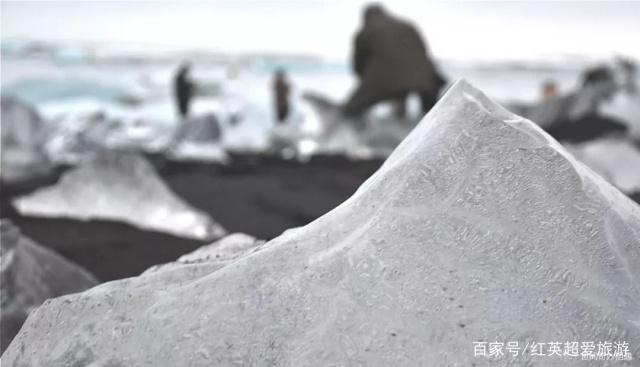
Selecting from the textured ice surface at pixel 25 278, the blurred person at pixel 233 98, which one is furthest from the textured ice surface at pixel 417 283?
the blurred person at pixel 233 98

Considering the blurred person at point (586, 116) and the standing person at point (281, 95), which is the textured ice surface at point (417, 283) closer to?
the blurred person at point (586, 116)

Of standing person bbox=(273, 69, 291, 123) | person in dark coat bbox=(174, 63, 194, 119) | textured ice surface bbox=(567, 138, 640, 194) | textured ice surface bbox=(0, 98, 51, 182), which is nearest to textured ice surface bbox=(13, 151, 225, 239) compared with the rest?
textured ice surface bbox=(0, 98, 51, 182)

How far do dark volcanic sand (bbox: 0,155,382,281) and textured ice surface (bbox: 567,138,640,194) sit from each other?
972 mm

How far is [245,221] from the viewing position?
2393 mm

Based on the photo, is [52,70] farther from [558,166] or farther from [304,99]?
[558,166]

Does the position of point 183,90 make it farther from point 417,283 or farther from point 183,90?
point 417,283

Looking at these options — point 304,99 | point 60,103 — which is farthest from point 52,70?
point 304,99

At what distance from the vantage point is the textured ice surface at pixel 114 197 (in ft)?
7.68

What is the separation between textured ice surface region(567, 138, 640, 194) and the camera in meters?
2.82

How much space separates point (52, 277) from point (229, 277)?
0.62 meters

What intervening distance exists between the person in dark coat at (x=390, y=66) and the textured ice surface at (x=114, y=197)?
2589 millimetres

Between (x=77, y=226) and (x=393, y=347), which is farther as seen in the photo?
(x=77, y=226)

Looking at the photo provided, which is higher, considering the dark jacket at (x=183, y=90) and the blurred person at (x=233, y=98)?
the dark jacket at (x=183, y=90)

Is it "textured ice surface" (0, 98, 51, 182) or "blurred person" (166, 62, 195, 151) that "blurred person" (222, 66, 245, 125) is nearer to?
"blurred person" (166, 62, 195, 151)
